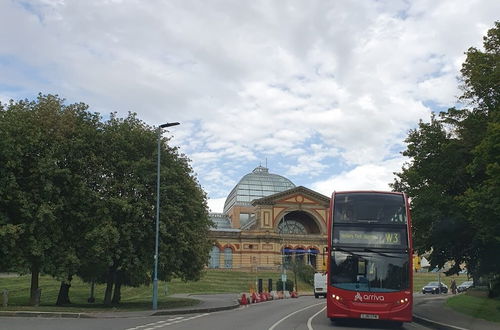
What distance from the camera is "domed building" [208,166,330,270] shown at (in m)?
94.6

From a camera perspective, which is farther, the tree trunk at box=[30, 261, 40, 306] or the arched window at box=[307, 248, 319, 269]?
the arched window at box=[307, 248, 319, 269]

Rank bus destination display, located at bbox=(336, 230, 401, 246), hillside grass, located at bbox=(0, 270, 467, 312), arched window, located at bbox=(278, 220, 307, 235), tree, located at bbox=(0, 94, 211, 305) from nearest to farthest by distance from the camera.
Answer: bus destination display, located at bbox=(336, 230, 401, 246) → tree, located at bbox=(0, 94, 211, 305) → hillside grass, located at bbox=(0, 270, 467, 312) → arched window, located at bbox=(278, 220, 307, 235)

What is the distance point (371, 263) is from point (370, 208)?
6.22 feet

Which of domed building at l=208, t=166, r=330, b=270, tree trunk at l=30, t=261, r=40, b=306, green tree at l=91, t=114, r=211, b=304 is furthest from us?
domed building at l=208, t=166, r=330, b=270

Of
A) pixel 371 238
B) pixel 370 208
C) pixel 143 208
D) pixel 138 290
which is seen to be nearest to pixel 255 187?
pixel 138 290

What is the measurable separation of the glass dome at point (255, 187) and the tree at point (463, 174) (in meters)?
82.5

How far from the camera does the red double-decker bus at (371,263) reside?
18.6 m

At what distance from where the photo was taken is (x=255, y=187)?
115 meters

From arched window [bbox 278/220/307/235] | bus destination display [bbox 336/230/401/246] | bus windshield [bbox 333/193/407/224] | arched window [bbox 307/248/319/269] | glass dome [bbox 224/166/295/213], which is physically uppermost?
glass dome [bbox 224/166/295/213]

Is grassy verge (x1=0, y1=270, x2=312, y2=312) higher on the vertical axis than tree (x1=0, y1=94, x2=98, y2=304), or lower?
lower

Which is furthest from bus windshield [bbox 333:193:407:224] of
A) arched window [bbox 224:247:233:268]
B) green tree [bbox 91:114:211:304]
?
arched window [bbox 224:247:233:268]

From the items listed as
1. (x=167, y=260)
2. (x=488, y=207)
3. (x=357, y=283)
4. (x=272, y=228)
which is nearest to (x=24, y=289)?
(x=167, y=260)

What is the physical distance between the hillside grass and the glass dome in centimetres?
2781

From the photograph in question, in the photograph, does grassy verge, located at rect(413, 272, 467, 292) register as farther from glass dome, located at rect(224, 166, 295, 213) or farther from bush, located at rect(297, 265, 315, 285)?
glass dome, located at rect(224, 166, 295, 213)
